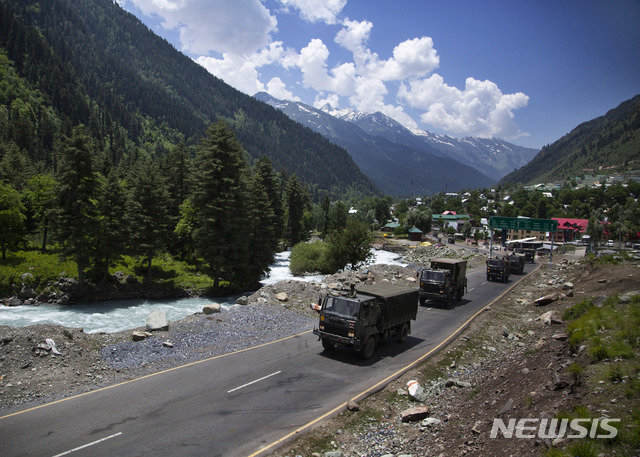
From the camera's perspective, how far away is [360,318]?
1574 cm

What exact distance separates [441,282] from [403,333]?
10588 millimetres

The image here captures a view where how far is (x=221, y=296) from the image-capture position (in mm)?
38844

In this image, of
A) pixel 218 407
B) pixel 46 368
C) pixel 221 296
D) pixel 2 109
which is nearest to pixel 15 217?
pixel 221 296

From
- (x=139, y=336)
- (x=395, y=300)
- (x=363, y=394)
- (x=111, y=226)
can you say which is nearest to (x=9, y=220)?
(x=111, y=226)

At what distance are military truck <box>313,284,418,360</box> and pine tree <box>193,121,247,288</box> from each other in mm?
22606

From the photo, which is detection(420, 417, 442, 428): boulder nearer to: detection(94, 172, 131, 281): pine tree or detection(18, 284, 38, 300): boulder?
detection(94, 172, 131, 281): pine tree

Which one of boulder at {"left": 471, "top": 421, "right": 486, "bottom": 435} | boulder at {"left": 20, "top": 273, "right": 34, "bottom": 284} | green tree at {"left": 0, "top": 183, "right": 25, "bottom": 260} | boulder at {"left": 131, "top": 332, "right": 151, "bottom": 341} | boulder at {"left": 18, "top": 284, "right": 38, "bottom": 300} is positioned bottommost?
boulder at {"left": 18, "top": 284, "right": 38, "bottom": 300}

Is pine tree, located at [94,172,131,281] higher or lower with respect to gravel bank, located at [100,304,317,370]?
higher

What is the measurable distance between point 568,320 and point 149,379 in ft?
72.6

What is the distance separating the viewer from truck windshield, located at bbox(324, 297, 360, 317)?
1585 cm

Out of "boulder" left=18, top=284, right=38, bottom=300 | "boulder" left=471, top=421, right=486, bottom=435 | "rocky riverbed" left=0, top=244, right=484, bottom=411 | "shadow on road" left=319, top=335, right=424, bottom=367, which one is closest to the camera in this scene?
"boulder" left=471, top=421, right=486, bottom=435

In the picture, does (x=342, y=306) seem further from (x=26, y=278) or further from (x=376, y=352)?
(x=26, y=278)

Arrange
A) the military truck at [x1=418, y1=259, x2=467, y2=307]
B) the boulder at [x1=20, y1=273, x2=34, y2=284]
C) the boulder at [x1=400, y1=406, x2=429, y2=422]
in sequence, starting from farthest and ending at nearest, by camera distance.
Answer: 1. the boulder at [x1=20, y1=273, x2=34, y2=284]
2. the military truck at [x1=418, y1=259, x2=467, y2=307]
3. the boulder at [x1=400, y1=406, x2=429, y2=422]

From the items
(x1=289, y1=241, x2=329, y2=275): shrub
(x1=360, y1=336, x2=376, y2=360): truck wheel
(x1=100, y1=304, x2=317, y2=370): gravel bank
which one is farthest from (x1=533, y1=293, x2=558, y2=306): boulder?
(x1=289, y1=241, x2=329, y2=275): shrub
